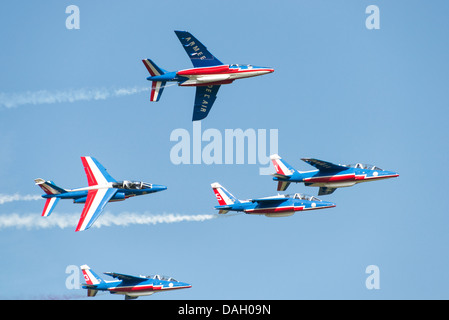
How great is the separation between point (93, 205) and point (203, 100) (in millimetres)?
19044

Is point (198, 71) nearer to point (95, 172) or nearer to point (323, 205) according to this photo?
point (95, 172)

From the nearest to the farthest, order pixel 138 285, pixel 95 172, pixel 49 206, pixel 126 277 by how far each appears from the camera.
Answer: pixel 49 206 < pixel 95 172 < pixel 126 277 < pixel 138 285

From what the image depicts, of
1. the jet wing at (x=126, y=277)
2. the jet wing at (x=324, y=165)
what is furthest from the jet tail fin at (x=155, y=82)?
the jet wing at (x=126, y=277)

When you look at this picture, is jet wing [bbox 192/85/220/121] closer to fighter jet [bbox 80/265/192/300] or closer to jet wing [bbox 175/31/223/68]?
jet wing [bbox 175/31/223/68]

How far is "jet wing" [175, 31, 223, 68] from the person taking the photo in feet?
298

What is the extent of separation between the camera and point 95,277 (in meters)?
93.4

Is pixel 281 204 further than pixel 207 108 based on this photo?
No

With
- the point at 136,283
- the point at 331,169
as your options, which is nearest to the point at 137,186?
the point at 136,283

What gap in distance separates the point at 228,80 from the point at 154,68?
778 centimetres

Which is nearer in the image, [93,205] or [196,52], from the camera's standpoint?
A: [93,205]

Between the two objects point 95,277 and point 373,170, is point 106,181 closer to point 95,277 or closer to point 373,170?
point 95,277

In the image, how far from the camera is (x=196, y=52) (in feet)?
300

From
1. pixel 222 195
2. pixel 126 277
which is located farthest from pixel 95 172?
pixel 222 195
